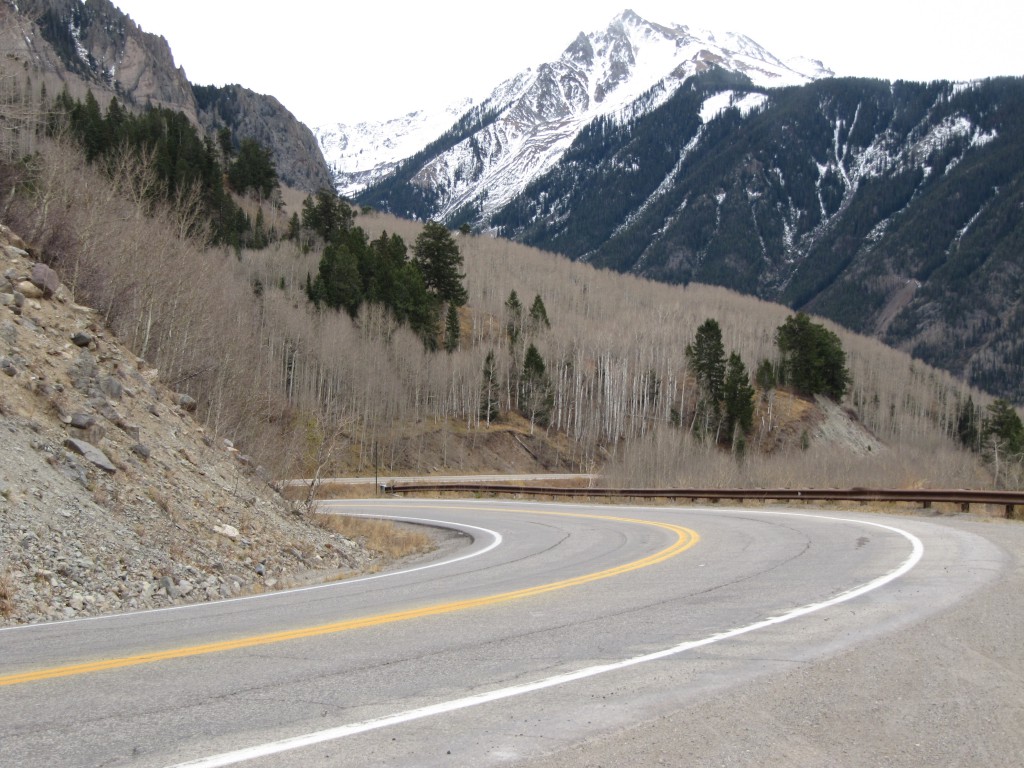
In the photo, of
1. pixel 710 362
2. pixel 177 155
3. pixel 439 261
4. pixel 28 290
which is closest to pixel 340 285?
pixel 439 261

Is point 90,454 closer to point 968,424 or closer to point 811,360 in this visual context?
point 811,360

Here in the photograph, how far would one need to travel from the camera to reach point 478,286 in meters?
116

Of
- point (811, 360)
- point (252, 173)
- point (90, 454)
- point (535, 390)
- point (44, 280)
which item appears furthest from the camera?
point (252, 173)

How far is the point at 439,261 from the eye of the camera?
93750mm

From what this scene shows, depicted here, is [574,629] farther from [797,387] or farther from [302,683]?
[797,387]

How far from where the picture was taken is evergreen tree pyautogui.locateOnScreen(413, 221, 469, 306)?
9300cm

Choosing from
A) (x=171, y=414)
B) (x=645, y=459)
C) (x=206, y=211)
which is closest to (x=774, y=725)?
(x=171, y=414)

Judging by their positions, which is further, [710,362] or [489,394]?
[710,362]

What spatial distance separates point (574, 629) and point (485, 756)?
10.4 ft

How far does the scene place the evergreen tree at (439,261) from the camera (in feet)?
305

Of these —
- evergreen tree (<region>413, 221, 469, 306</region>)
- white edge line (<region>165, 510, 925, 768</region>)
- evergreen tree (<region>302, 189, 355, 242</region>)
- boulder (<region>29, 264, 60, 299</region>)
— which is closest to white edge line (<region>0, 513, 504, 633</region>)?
white edge line (<region>165, 510, 925, 768</region>)

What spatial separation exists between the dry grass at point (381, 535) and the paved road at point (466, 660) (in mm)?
7455

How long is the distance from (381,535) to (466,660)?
645 inches

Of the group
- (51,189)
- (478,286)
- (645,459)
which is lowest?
(645,459)
